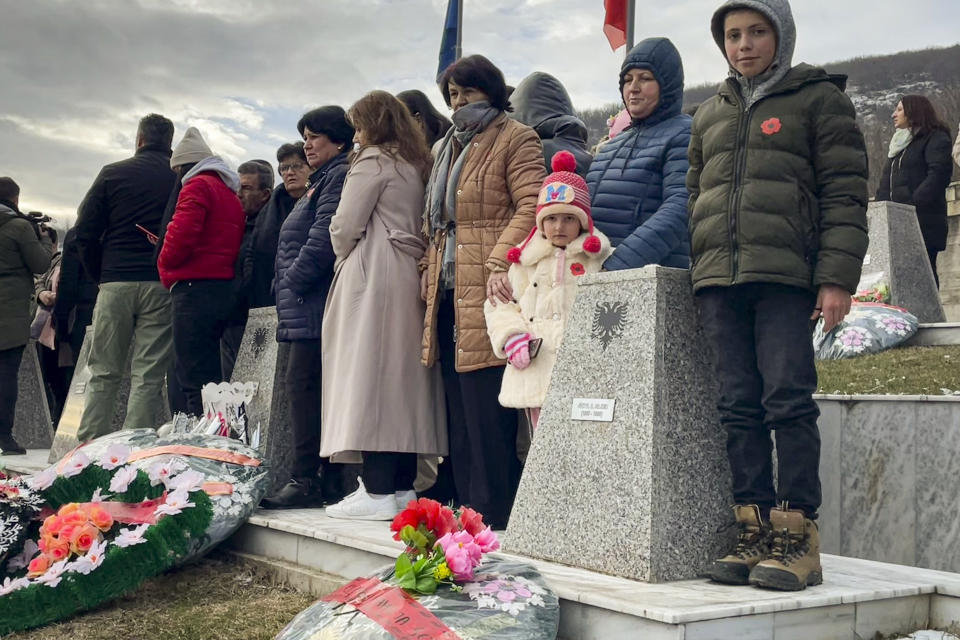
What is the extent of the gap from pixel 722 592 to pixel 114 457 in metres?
2.94

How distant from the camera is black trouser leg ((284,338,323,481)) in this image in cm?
557

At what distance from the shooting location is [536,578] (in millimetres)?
3371

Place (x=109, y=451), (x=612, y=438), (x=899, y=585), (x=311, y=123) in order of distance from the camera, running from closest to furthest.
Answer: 1. (x=899, y=585)
2. (x=612, y=438)
3. (x=109, y=451)
4. (x=311, y=123)

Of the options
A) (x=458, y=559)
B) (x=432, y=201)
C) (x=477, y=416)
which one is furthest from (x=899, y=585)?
(x=432, y=201)

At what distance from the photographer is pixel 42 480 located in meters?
5.05

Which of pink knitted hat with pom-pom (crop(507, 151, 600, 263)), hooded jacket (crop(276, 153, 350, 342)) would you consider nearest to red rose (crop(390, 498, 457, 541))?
pink knitted hat with pom-pom (crop(507, 151, 600, 263))

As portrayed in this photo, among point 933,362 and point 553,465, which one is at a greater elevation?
point 933,362

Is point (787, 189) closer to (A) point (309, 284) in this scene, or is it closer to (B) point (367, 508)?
(B) point (367, 508)

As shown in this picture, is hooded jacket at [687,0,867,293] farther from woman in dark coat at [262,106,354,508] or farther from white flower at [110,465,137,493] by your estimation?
white flower at [110,465,137,493]

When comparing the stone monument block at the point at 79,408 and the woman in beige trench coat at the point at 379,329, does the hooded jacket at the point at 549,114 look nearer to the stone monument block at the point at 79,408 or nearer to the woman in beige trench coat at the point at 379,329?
the woman in beige trench coat at the point at 379,329

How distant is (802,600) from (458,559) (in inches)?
39.2

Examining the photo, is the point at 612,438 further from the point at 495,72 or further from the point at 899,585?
the point at 495,72

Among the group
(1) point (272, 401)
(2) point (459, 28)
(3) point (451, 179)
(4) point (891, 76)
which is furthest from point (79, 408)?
(4) point (891, 76)

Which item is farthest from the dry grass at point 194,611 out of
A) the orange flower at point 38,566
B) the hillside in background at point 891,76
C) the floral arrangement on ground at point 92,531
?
the hillside in background at point 891,76
